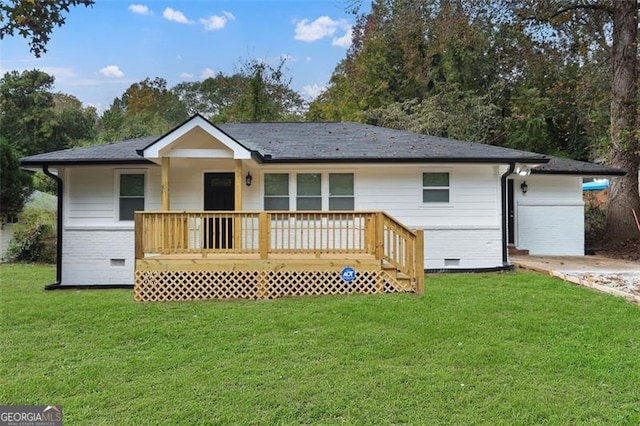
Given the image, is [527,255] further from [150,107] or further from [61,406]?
[150,107]

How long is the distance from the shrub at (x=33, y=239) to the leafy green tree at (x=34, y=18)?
904 cm

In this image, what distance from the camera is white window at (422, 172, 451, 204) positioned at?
936 centimetres

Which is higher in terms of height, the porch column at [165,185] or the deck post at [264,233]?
the porch column at [165,185]

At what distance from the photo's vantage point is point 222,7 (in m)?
13.1

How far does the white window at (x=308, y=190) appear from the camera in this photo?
940cm

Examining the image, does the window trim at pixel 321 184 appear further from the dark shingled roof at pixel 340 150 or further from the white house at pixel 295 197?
the dark shingled roof at pixel 340 150

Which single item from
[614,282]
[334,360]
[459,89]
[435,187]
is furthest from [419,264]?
[459,89]

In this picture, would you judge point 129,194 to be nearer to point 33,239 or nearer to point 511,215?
point 33,239

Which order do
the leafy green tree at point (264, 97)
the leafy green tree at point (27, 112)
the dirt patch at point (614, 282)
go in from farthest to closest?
the leafy green tree at point (27, 112) → the leafy green tree at point (264, 97) → the dirt patch at point (614, 282)

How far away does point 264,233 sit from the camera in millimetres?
7102

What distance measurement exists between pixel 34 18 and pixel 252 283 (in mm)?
5394

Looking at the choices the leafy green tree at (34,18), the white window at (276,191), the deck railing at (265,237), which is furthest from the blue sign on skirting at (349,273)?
the leafy green tree at (34,18)

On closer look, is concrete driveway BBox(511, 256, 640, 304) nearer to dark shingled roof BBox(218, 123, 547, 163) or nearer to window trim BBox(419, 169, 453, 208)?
window trim BBox(419, 169, 453, 208)

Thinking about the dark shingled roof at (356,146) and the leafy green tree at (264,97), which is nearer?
the dark shingled roof at (356,146)
